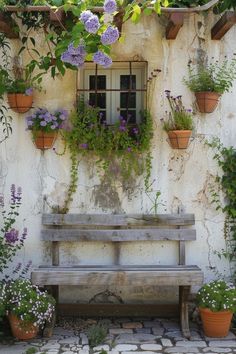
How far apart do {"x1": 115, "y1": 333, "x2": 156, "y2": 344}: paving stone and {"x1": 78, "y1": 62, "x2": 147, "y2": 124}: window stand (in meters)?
2.16

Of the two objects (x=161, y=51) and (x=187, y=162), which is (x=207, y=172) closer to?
(x=187, y=162)

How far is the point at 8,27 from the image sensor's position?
524 centimetres

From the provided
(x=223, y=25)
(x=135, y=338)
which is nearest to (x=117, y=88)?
(x=223, y=25)

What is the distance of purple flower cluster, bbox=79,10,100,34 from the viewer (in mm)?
4277

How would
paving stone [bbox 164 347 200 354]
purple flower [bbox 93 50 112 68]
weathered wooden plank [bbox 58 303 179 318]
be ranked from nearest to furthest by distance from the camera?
purple flower [bbox 93 50 112 68]
paving stone [bbox 164 347 200 354]
weathered wooden plank [bbox 58 303 179 318]

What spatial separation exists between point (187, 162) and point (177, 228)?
2.27 feet

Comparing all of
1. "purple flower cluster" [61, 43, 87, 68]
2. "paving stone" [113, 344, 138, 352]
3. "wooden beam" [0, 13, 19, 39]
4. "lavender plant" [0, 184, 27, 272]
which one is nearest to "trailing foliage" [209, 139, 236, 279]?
"paving stone" [113, 344, 138, 352]

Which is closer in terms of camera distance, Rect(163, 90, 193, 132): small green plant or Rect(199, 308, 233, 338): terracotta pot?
Rect(199, 308, 233, 338): terracotta pot

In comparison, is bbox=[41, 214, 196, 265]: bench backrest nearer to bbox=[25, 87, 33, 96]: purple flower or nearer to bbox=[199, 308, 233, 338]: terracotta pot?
bbox=[199, 308, 233, 338]: terracotta pot

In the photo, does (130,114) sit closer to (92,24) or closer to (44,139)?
(44,139)

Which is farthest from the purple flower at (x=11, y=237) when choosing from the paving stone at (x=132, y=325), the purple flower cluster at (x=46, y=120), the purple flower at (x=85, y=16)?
the purple flower at (x=85, y=16)

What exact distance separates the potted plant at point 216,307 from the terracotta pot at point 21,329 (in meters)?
1.57

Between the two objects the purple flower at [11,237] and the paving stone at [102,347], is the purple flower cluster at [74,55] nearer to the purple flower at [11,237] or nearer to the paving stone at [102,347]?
the purple flower at [11,237]

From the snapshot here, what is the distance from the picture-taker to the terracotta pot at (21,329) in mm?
4836
